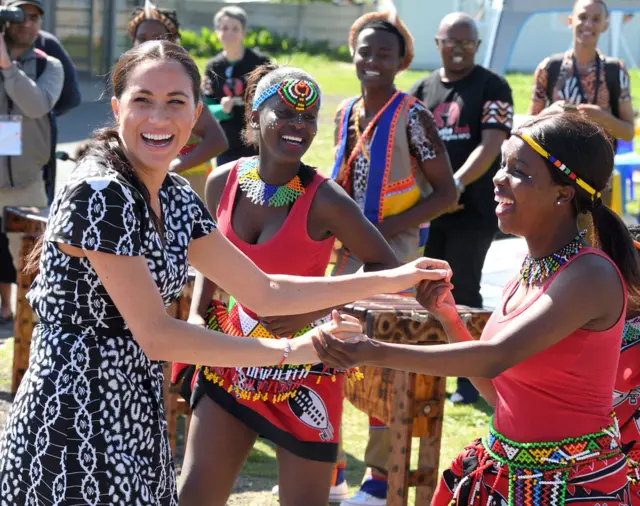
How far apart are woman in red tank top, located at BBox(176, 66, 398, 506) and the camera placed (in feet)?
12.2

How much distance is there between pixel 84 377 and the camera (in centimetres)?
274

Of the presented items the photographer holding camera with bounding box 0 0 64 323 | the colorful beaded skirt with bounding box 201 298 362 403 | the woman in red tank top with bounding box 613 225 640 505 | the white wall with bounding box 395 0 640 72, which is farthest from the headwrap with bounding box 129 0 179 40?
the white wall with bounding box 395 0 640 72

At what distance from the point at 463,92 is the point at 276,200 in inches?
114

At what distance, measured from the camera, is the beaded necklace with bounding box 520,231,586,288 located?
113 inches

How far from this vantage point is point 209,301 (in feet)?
12.9

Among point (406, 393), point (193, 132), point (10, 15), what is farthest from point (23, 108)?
point (406, 393)

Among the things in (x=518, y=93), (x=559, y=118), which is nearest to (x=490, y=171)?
(x=559, y=118)

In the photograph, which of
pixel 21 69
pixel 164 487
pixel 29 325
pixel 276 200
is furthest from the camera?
pixel 21 69

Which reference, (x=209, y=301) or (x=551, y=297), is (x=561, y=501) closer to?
(x=551, y=297)

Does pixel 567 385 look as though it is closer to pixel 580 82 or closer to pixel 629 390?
pixel 629 390

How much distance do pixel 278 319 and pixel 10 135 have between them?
13.5 feet

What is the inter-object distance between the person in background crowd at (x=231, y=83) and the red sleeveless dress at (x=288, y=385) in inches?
173

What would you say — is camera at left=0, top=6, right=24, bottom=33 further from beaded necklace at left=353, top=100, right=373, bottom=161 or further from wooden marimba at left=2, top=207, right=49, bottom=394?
beaded necklace at left=353, top=100, right=373, bottom=161

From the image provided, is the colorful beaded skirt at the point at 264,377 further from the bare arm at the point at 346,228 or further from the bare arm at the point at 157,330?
the bare arm at the point at 157,330
